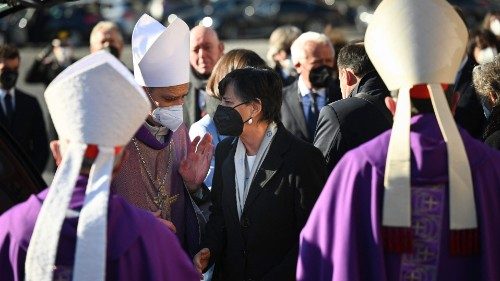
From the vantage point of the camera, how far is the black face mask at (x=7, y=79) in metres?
9.55

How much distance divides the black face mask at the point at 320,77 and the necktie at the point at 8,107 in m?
2.73

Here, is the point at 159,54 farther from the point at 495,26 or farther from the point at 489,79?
the point at 495,26

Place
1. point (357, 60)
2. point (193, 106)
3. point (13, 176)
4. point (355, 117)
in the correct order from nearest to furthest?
point (13, 176) < point (355, 117) < point (357, 60) < point (193, 106)

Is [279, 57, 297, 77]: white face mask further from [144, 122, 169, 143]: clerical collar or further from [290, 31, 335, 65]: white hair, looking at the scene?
[144, 122, 169, 143]: clerical collar

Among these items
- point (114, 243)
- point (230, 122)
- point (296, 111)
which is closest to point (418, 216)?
point (114, 243)

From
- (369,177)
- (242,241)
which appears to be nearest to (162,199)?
(242,241)

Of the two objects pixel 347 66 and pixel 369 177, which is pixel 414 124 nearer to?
pixel 369 177

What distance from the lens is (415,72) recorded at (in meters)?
4.10

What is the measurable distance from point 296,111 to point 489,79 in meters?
2.43

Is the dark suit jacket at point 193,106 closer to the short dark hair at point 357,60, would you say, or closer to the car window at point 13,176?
the short dark hair at point 357,60

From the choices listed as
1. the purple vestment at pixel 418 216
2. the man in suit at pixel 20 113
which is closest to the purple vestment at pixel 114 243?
the purple vestment at pixel 418 216

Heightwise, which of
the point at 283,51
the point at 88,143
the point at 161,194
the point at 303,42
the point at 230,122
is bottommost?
the point at 283,51

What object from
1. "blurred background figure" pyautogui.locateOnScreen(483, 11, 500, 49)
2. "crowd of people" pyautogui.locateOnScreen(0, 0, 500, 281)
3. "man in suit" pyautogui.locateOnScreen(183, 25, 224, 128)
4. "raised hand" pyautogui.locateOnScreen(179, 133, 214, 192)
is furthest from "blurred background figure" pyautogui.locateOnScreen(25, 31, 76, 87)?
"crowd of people" pyautogui.locateOnScreen(0, 0, 500, 281)

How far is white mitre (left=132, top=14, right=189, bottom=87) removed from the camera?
18.2ft
